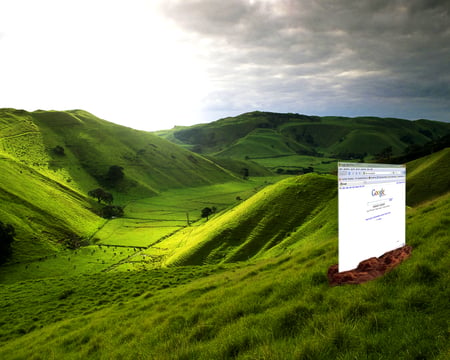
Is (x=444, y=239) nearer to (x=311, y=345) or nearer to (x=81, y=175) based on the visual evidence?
(x=311, y=345)

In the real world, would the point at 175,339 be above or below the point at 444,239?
below

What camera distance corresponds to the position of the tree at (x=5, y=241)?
72250mm

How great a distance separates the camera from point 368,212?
8.36 m

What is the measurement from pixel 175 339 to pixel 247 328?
2.74 meters

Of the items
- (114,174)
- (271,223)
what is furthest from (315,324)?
(114,174)

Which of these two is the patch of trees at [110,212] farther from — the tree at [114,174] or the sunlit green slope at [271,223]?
the sunlit green slope at [271,223]

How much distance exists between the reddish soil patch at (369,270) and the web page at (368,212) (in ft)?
0.68

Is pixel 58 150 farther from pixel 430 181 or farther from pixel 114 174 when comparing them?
pixel 430 181

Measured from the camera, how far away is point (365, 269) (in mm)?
8539

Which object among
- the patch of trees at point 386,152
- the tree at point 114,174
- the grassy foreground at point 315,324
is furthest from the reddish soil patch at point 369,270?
the tree at point 114,174

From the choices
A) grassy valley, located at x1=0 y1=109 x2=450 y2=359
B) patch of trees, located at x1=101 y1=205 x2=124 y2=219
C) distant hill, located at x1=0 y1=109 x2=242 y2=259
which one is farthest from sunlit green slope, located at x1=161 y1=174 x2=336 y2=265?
patch of trees, located at x1=101 y1=205 x2=124 y2=219

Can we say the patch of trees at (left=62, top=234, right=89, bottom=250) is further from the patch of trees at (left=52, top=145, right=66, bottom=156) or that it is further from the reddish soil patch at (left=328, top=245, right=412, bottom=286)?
the patch of trees at (left=52, top=145, right=66, bottom=156)

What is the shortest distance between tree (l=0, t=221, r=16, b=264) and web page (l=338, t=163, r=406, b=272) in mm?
91088

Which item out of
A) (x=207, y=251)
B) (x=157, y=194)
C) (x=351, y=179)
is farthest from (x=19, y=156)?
(x=351, y=179)
